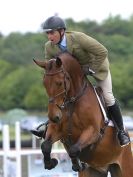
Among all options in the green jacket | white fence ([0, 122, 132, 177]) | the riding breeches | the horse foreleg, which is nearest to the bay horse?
the horse foreleg

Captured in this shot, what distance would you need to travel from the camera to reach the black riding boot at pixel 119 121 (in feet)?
25.6

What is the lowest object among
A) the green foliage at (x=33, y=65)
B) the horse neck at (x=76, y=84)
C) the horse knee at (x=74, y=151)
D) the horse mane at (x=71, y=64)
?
the green foliage at (x=33, y=65)

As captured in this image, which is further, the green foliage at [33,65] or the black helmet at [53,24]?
the green foliage at [33,65]

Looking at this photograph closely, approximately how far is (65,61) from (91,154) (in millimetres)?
1239

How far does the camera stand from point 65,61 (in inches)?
279

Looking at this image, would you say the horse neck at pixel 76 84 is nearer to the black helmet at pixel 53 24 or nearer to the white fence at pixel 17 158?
the black helmet at pixel 53 24

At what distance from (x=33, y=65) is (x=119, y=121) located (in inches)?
2908

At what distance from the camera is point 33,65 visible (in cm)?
8150

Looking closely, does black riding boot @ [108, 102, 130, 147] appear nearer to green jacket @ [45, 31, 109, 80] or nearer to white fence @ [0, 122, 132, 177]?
green jacket @ [45, 31, 109, 80]

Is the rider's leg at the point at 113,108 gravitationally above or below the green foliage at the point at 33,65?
above

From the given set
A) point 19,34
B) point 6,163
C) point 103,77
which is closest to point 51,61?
point 103,77

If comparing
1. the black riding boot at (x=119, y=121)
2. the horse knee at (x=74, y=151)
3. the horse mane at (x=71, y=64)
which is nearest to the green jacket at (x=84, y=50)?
the horse mane at (x=71, y=64)

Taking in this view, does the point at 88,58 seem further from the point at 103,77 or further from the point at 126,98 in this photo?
the point at 126,98

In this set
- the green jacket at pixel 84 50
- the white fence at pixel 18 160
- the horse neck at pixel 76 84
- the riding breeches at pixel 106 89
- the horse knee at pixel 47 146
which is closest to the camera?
the horse knee at pixel 47 146
